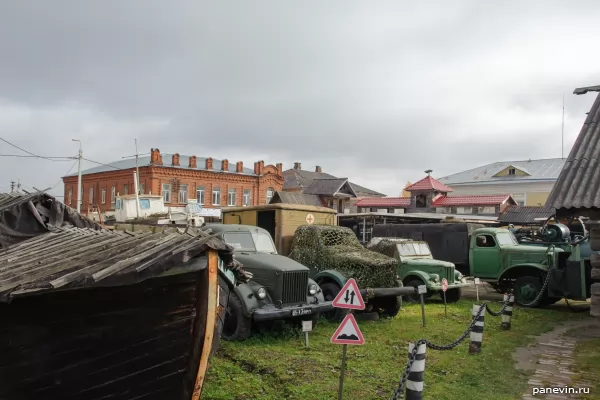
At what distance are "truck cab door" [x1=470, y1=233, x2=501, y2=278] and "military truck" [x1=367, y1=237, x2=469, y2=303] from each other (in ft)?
3.86

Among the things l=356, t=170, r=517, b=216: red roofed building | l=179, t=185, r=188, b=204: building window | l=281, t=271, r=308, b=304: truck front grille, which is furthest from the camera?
l=179, t=185, r=188, b=204: building window

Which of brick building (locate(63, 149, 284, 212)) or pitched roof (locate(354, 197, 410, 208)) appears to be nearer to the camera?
brick building (locate(63, 149, 284, 212))

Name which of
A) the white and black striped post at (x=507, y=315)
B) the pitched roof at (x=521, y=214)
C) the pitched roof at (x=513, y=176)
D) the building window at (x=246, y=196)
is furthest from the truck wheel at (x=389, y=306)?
the pitched roof at (x=513, y=176)

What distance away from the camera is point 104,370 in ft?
14.6

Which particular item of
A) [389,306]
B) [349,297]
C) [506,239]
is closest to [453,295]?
[506,239]

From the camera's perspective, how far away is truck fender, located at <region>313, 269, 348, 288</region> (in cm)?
1040

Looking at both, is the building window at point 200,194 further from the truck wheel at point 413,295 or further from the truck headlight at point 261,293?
the truck headlight at point 261,293

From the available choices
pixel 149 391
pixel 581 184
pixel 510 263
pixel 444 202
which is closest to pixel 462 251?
pixel 510 263

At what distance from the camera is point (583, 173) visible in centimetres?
724

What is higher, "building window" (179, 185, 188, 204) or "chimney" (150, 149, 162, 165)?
"chimney" (150, 149, 162, 165)

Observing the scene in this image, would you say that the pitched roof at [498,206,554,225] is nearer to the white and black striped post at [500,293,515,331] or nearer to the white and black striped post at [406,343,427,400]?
the white and black striped post at [500,293,515,331]

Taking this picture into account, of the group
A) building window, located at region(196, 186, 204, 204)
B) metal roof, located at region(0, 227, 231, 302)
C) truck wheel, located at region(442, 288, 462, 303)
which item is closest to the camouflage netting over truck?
truck wheel, located at region(442, 288, 462, 303)

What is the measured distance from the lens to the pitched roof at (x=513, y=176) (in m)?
44.8

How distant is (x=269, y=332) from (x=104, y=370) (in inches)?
184
